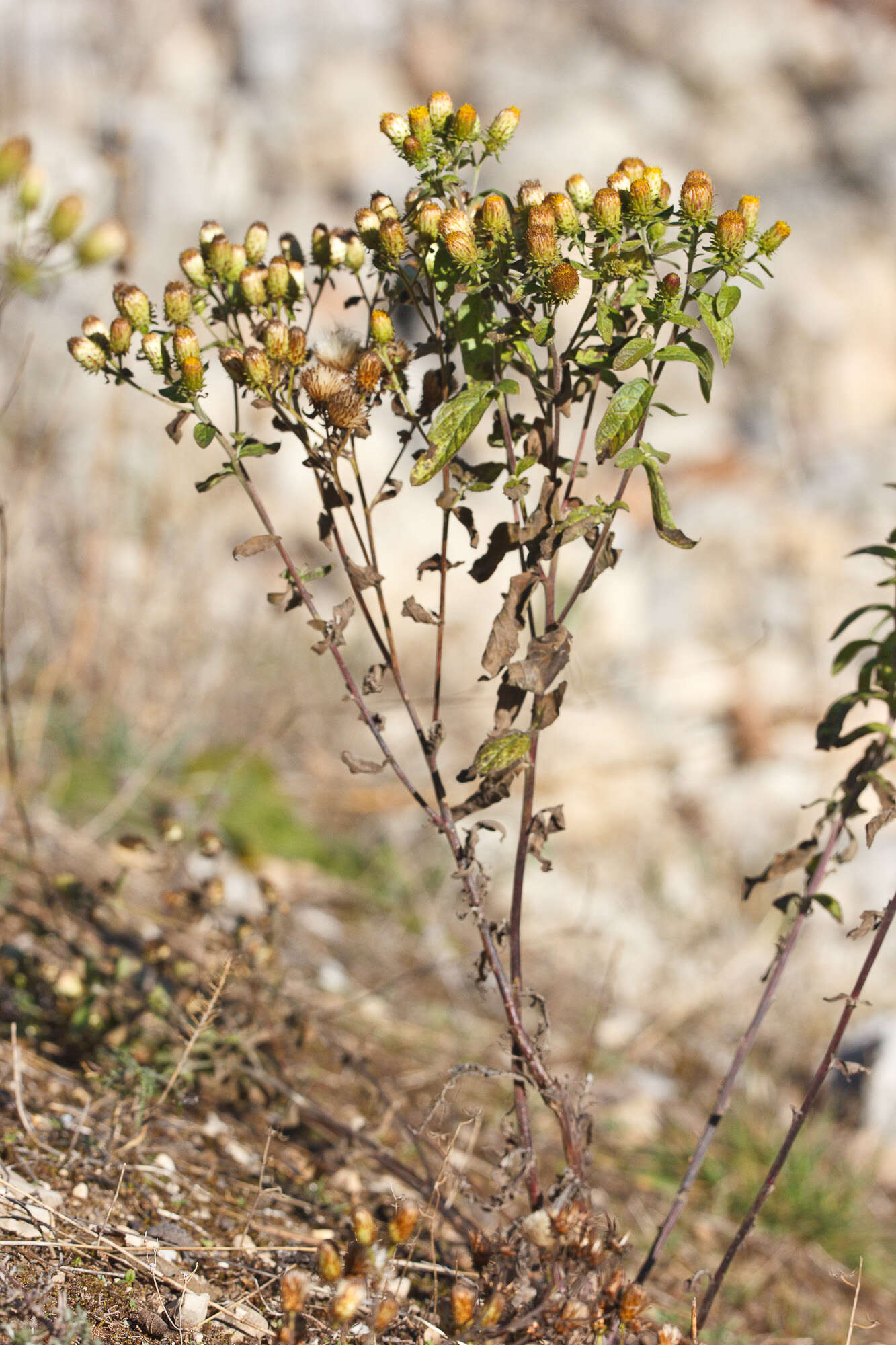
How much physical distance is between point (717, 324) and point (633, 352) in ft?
0.34

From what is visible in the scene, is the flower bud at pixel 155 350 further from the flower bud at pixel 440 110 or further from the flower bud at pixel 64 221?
the flower bud at pixel 440 110

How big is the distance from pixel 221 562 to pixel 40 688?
3.94 ft

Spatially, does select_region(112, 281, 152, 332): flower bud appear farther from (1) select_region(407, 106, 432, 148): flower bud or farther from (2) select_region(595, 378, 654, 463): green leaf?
(2) select_region(595, 378, 654, 463): green leaf

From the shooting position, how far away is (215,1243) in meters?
1.56

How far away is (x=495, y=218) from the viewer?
4.09 ft

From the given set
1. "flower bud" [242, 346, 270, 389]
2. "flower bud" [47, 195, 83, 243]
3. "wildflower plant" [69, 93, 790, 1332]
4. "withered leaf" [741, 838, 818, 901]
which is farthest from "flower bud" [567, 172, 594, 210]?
"withered leaf" [741, 838, 818, 901]

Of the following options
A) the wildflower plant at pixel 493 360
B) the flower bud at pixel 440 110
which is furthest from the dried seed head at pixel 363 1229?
the flower bud at pixel 440 110

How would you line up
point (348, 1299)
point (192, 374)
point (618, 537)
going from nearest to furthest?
point (348, 1299) < point (192, 374) < point (618, 537)

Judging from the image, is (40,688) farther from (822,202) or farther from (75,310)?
(822,202)

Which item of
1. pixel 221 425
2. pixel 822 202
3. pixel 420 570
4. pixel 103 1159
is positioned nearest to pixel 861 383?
pixel 822 202

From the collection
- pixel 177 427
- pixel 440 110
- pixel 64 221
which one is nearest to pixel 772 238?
pixel 440 110

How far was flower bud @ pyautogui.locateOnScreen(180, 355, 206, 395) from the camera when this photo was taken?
1287 millimetres

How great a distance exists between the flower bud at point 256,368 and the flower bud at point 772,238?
0.59m

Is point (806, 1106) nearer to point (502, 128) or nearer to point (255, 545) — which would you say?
point (255, 545)
